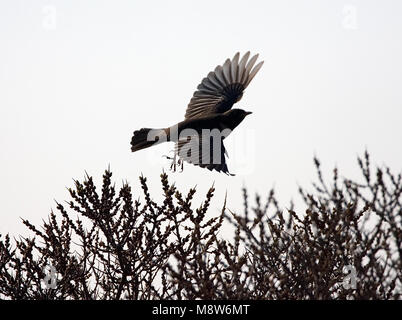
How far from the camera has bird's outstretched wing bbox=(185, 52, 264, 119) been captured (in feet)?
32.7

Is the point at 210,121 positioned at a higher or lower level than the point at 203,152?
higher

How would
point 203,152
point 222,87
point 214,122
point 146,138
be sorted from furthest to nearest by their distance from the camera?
point 222,87
point 146,138
point 214,122
point 203,152

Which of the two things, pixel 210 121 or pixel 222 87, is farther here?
pixel 222 87

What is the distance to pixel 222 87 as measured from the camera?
399 inches

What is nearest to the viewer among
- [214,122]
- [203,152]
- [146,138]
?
[203,152]

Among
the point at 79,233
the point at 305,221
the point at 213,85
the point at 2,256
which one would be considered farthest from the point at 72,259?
the point at 213,85

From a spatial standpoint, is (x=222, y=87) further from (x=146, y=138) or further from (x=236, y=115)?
(x=146, y=138)

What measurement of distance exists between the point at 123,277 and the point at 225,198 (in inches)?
53.9

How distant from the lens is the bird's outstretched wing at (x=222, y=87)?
9.98 metres

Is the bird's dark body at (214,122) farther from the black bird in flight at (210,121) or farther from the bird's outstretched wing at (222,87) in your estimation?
the bird's outstretched wing at (222,87)

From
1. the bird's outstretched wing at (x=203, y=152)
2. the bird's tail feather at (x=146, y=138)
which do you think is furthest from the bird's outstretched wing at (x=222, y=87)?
the bird's outstretched wing at (x=203, y=152)

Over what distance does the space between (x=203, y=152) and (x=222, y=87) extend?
1855 mm

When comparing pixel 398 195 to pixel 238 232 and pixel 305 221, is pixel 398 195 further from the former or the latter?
pixel 305 221

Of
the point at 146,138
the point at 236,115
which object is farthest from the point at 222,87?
the point at 146,138
